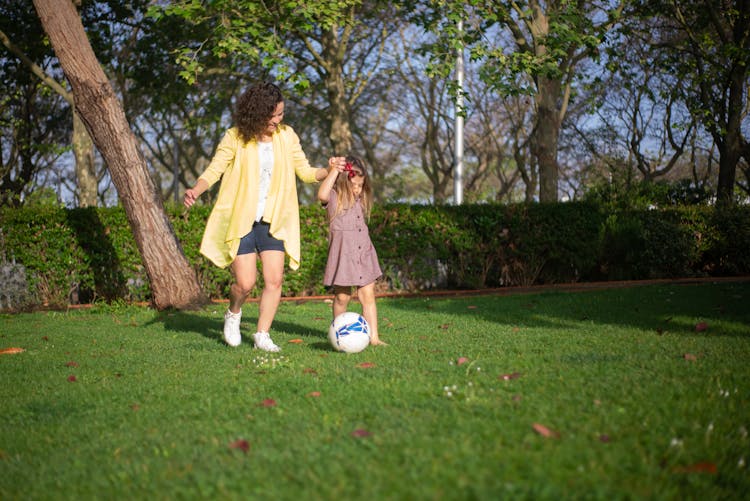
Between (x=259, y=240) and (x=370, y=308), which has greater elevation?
(x=259, y=240)

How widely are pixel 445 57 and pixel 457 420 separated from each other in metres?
10.3

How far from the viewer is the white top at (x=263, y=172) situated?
5871mm

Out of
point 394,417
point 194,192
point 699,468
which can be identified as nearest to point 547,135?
point 194,192

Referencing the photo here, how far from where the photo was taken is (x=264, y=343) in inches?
235

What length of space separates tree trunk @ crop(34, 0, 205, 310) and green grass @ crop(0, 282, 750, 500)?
3067 mm

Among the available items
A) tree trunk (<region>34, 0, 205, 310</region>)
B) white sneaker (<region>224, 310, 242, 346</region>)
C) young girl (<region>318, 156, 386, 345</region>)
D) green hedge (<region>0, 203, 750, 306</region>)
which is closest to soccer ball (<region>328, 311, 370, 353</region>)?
young girl (<region>318, 156, 386, 345</region>)

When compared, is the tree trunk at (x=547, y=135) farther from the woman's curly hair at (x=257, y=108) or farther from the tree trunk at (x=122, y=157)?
the woman's curly hair at (x=257, y=108)

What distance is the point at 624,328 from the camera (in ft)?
21.9

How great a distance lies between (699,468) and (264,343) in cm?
393

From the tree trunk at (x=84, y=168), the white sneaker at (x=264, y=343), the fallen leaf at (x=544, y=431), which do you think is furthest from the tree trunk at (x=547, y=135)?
the tree trunk at (x=84, y=168)

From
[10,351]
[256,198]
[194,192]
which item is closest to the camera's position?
[194,192]

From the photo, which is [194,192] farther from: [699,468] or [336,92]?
[336,92]

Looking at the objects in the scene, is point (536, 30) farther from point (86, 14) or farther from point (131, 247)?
point (86, 14)

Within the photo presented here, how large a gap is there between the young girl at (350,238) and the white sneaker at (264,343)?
24.5 inches
